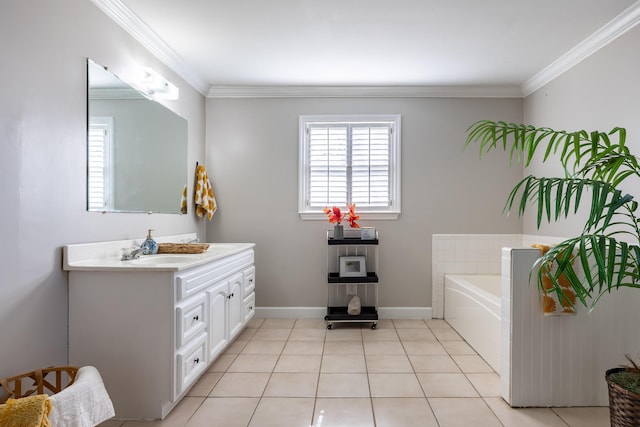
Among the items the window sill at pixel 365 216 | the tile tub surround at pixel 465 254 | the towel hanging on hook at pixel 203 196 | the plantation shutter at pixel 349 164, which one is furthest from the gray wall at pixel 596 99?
the towel hanging on hook at pixel 203 196

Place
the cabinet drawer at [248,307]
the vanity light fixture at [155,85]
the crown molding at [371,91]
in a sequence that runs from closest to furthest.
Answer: the vanity light fixture at [155,85]
the cabinet drawer at [248,307]
the crown molding at [371,91]

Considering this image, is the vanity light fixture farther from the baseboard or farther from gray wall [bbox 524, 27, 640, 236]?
gray wall [bbox 524, 27, 640, 236]

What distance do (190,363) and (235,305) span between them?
0.96 m

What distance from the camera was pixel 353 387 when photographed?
256cm

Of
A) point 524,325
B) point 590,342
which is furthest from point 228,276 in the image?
point 590,342

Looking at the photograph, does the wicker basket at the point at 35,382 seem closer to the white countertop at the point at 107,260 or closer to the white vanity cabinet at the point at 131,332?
the white vanity cabinet at the point at 131,332

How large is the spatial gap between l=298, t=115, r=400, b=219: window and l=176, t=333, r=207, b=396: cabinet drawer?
75.8 inches

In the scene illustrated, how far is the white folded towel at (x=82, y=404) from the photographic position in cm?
152

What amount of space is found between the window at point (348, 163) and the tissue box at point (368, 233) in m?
0.27

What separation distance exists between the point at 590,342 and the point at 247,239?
119 inches

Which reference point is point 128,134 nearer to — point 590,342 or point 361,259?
point 361,259

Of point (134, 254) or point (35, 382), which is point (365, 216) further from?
point (35, 382)

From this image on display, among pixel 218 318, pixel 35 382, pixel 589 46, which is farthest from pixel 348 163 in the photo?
pixel 35 382

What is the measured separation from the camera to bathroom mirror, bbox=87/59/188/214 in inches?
92.5
